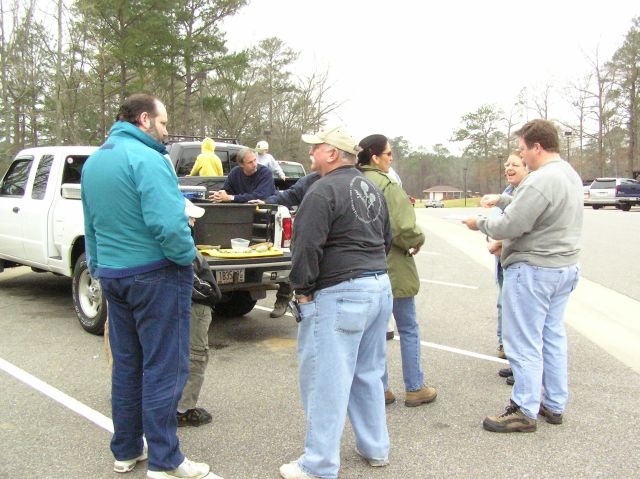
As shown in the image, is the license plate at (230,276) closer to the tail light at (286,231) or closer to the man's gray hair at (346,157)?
the tail light at (286,231)

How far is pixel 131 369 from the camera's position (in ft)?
10.4

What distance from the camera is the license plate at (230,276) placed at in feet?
17.8

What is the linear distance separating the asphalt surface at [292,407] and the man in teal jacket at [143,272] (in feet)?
1.21

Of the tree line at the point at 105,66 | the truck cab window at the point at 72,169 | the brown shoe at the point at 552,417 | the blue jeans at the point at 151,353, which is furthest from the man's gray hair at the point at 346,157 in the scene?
the tree line at the point at 105,66

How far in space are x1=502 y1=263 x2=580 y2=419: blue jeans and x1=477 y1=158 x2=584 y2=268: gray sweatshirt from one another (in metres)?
Result: 0.09

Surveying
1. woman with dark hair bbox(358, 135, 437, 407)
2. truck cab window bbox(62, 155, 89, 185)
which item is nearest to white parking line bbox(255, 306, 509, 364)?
woman with dark hair bbox(358, 135, 437, 407)

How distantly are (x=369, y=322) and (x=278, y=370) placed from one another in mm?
2185

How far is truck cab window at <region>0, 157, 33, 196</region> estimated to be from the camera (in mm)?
7562

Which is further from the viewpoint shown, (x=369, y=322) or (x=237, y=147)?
(x=237, y=147)

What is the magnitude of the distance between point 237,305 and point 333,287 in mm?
4318

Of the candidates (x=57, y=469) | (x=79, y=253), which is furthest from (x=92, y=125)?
(x=57, y=469)

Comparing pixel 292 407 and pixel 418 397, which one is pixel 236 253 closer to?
pixel 292 407

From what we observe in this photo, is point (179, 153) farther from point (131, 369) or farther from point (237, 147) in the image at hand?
point (131, 369)

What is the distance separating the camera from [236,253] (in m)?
5.60
